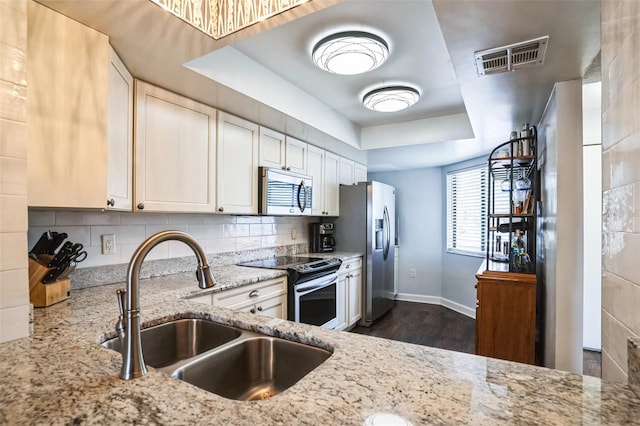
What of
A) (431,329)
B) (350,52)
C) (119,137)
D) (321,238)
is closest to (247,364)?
(119,137)

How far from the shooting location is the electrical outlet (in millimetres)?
1932

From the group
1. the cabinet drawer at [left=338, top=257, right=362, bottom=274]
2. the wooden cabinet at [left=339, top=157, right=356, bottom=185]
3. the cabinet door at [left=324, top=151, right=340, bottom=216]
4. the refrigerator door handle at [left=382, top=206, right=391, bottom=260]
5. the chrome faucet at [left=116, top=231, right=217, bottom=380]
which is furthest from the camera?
the refrigerator door handle at [left=382, top=206, right=391, bottom=260]

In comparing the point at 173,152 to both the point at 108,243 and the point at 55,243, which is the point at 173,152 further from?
the point at 55,243

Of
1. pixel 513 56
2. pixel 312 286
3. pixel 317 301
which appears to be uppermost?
pixel 513 56

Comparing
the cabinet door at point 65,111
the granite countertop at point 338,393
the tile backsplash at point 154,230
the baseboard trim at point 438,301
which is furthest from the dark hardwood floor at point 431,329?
the cabinet door at point 65,111

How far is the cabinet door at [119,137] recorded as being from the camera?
1.53 m

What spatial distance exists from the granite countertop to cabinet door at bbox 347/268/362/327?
255 centimetres

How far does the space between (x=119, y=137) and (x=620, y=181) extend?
82.2 inches

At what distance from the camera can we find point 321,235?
153 inches

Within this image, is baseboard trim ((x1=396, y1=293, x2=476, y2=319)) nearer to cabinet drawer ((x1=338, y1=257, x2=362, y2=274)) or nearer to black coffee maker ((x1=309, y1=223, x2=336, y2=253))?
cabinet drawer ((x1=338, y1=257, x2=362, y2=274))

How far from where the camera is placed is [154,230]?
2221mm

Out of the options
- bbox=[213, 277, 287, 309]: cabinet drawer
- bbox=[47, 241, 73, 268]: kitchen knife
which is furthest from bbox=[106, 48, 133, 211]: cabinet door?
bbox=[213, 277, 287, 309]: cabinet drawer

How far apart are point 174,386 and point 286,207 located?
226 centimetres

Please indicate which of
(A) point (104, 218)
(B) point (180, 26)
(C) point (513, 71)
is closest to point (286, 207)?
(A) point (104, 218)
